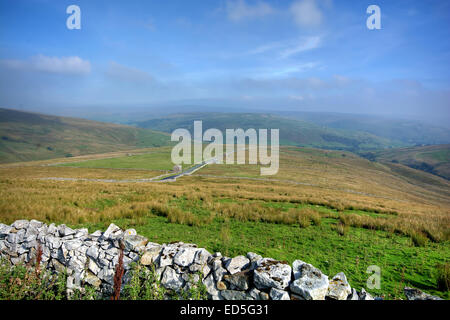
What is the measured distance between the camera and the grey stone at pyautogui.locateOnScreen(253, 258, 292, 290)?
195 inches

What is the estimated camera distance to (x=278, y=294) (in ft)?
15.8

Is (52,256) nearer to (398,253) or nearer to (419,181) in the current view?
(398,253)

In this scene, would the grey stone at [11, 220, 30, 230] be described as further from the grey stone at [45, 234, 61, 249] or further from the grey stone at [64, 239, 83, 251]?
the grey stone at [64, 239, 83, 251]

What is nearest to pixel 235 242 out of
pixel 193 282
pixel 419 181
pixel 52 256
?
pixel 193 282

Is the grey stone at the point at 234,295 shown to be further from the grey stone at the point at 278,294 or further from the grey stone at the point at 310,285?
the grey stone at the point at 310,285

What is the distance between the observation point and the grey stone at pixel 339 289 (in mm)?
4816

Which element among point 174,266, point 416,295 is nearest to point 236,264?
point 174,266

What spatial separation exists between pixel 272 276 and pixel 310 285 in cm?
85

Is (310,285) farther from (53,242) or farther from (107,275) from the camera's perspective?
(53,242)

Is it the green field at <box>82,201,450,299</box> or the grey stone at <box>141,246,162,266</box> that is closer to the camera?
the grey stone at <box>141,246,162,266</box>

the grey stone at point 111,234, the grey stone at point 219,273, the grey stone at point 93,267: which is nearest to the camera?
the grey stone at point 219,273

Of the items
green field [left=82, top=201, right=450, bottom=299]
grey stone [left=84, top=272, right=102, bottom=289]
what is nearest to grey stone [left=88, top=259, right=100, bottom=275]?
grey stone [left=84, top=272, right=102, bottom=289]

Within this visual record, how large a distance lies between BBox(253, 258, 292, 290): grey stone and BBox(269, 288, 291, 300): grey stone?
11 centimetres

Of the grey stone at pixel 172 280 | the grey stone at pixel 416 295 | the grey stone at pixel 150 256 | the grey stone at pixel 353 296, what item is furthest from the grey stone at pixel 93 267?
the grey stone at pixel 416 295
